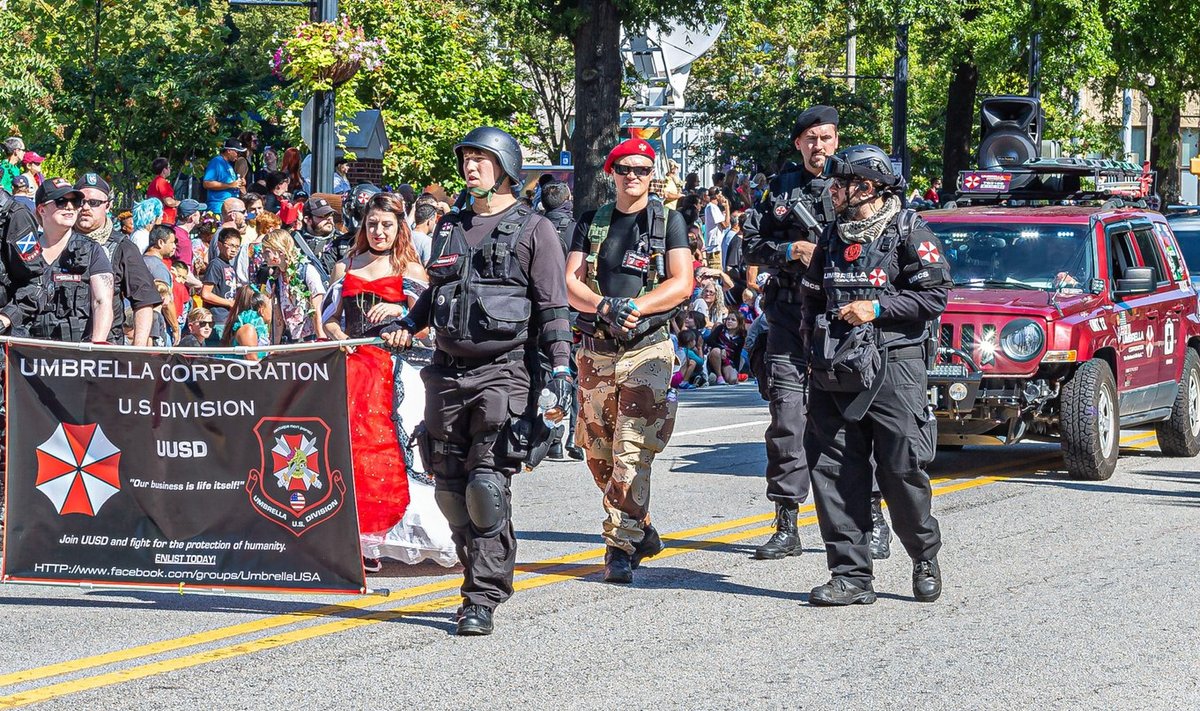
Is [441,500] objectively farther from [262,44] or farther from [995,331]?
[262,44]

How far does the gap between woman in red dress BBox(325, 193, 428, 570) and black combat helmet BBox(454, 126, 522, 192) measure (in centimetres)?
141

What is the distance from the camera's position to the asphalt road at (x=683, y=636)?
6.02 m

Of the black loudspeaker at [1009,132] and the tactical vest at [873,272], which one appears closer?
the tactical vest at [873,272]

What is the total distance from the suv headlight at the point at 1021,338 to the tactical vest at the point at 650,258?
410 centimetres

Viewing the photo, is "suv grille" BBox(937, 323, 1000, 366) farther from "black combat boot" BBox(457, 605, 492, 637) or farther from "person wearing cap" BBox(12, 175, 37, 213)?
"person wearing cap" BBox(12, 175, 37, 213)

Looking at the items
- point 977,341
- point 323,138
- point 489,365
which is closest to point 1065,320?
point 977,341

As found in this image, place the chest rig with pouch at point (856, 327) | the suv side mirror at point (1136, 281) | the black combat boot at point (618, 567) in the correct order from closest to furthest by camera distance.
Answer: the chest rig with pouch at point (856, 327) < the black combat boot at point (618, 567) < the suv side mirror at point (1136, 281)

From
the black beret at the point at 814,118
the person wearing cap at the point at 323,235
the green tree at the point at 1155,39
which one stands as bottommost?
the person wearing cap at the point at 323,235

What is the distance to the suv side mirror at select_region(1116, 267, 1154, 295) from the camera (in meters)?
11.6

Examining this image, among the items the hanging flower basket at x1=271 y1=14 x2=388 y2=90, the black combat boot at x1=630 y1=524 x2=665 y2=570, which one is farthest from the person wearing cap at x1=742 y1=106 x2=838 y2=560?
the hanging flower basket at x1=271 y1=14 x2=388 y2=90

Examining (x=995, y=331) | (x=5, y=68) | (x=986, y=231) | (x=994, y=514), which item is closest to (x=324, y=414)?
(x=994, y=514)

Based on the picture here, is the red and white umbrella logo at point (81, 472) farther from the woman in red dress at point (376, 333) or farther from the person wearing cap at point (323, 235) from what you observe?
the person wearing cap at point (323, 235)

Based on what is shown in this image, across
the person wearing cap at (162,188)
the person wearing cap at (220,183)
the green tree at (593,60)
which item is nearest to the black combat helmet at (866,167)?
the person wearing cap at (162,188)

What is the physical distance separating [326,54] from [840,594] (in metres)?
11.8
